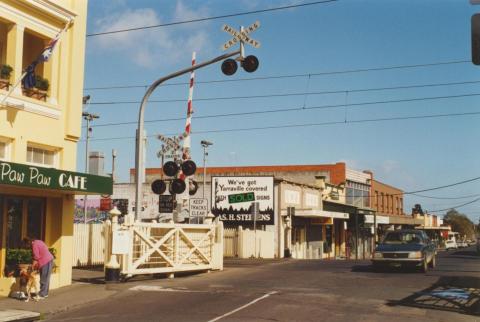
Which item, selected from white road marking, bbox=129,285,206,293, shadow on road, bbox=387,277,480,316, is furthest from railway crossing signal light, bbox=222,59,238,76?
shadow on road, bbox=387,277,480,316

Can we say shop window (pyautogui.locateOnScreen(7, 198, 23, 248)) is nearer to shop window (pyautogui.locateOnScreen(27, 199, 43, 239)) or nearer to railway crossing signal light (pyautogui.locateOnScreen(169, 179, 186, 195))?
shop window (pyautogui.locateOnScreen(27, 199, 43, 239))

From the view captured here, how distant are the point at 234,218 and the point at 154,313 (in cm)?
2392

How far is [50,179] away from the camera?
48.5 feet

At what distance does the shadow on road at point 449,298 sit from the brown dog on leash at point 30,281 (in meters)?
8.19

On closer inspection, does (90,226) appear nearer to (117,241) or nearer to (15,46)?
(117,241)

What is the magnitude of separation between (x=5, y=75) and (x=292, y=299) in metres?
8.88

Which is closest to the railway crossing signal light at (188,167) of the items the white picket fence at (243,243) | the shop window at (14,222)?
the shop window at (14,222)

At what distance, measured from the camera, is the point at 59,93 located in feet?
55.6

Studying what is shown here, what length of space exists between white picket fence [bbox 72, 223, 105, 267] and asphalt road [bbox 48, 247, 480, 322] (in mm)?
6239

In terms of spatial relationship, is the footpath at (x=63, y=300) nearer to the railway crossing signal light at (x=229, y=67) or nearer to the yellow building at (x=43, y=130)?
the yellow building at (x=43, y=130)

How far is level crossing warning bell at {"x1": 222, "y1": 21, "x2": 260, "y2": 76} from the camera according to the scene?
16594 millimetres

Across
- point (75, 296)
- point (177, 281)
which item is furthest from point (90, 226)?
point (75, 296)

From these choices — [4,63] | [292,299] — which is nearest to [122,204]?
[4,63]

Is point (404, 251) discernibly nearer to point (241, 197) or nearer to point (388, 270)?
point (388, 270)
